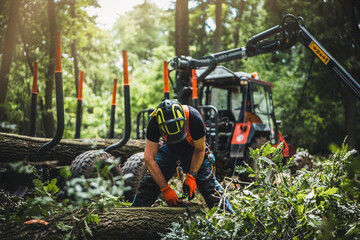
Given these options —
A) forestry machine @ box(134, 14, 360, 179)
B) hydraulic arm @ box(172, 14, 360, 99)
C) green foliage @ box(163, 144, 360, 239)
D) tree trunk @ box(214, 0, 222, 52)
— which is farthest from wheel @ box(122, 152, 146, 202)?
tree trunk @ box(214, 0, 222, 52)

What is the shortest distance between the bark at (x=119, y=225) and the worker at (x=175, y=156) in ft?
1.44

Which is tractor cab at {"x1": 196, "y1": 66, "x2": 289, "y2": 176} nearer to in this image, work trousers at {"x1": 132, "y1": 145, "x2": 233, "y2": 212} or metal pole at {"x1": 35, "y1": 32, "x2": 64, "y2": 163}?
work trousers at {"x1": 132, "y1": 145, "x2": 233, "y2": 212}

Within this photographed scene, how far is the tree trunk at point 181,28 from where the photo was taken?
30.4 ft

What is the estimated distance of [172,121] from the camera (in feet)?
11.8

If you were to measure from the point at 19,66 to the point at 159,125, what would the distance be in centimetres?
1070

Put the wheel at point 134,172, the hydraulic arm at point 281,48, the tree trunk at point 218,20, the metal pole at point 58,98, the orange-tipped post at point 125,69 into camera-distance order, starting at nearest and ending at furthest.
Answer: the metal pole at point 58,98, the orange-tipped post at point 125,69, the hydraulic arm at point 281,48, the wheel at point 134,172, the tree trunk at point 218,20

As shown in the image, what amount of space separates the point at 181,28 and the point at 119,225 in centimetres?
736

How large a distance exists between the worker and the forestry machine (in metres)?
2.23

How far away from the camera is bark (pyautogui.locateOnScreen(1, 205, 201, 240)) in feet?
8.23

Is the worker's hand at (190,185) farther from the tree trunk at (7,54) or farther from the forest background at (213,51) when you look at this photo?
the tree trunk at (7,54)

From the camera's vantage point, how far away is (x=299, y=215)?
2.96 metres

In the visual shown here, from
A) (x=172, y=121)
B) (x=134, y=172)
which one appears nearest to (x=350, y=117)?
(x=134, y=172)

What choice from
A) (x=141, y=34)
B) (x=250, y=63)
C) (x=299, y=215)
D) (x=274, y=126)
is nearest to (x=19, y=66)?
(x=274, y=126)

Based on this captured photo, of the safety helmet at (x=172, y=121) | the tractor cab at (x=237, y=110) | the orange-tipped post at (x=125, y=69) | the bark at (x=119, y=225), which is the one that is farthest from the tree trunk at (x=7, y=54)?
the bark at (x=119, y=225)
